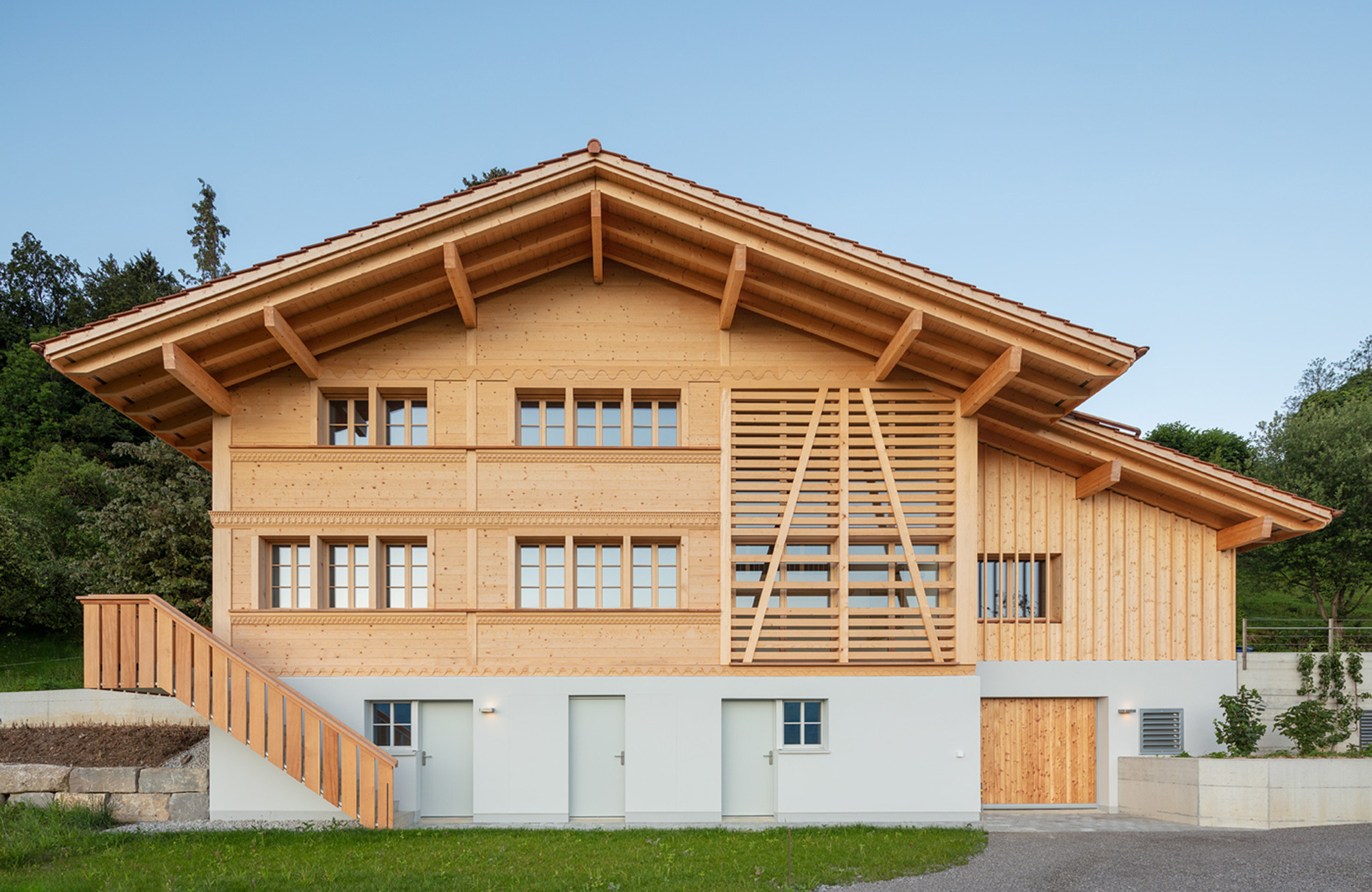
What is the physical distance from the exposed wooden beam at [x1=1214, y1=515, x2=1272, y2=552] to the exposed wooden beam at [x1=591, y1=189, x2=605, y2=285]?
1021 cm

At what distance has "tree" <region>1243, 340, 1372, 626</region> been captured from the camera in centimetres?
2345

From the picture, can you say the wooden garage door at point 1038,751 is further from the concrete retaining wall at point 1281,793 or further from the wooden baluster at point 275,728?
the wooden baluster at point 275,728

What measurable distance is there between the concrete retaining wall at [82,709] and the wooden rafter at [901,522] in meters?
14.2

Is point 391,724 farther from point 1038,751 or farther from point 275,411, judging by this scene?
point 1038,751

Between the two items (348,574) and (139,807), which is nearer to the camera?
(139,807)

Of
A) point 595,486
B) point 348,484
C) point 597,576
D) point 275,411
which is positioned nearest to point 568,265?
point 595,486

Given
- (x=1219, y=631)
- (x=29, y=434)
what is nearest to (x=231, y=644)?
(x=1219, y=631)

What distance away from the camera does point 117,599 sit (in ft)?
35.9

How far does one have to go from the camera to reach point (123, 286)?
4566 cm

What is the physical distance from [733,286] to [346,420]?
5981 mm

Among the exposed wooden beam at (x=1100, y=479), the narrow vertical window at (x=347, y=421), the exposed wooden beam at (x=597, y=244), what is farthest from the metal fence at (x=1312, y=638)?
the narrow vertical window at (x=347, y=421)

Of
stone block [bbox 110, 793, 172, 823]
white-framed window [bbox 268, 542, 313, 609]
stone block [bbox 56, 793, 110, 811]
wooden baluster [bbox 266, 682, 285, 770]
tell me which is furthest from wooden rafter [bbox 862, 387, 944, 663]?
stone block [bbox 56, 793, 110, 811]

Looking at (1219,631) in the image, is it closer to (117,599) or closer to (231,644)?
(231,644)

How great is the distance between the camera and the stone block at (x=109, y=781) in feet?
38.9
